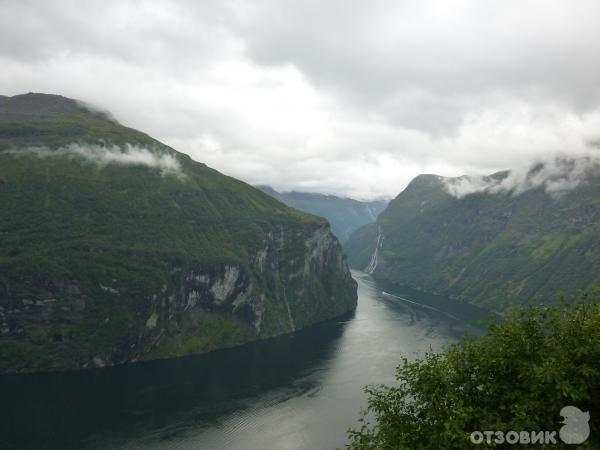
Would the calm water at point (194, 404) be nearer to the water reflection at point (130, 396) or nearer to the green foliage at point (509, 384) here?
the water reflection at point (130, 396)

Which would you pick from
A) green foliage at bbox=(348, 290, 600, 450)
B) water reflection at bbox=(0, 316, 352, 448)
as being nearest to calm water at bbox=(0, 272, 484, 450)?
water reflection at bbox=(0, 316, 352, 448)

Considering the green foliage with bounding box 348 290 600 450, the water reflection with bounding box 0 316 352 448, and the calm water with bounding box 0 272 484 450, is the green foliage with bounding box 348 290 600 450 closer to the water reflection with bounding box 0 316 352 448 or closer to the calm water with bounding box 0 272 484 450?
the calm water with bounding box 0 272 484 450

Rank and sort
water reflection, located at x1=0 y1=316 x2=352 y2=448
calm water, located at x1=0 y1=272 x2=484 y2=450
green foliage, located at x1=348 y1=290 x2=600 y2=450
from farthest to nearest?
water reflection, located at x1=0 y1=316 x2=352 y2=448
calm water, located at x1=0 y1=272 x2=484 y2=450
green foliage, located at x1=348 y1=290 x2=600 y2=450

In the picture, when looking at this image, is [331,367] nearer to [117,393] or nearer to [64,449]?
[117,393]

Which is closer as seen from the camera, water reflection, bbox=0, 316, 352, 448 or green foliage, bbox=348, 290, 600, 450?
green foliage, bbox=348, 290, 600, 450

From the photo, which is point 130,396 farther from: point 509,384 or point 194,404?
point 509,384
